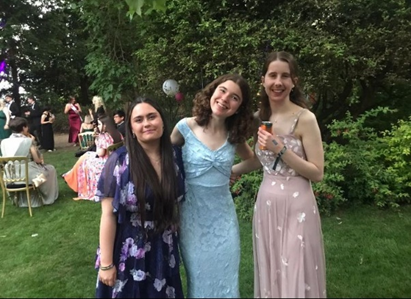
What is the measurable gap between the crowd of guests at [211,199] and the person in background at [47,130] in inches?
437

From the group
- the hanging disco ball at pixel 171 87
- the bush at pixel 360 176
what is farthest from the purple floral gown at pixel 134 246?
the hanging disco ball at pixel 171 87

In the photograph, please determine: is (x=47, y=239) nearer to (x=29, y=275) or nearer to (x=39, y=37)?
(x=29, y=275)

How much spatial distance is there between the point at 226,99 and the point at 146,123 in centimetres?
46

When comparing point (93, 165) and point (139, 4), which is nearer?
point (139, 4)

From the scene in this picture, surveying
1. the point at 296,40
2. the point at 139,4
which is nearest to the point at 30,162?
the point at 139,4

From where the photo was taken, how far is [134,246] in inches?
81.9

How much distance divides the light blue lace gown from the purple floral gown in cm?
7

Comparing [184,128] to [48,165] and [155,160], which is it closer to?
[155,160]

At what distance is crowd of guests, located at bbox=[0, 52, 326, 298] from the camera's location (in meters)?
2.00

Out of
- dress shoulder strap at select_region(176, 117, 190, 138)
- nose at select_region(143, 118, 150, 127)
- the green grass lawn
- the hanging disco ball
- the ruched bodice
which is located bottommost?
the green grass lawn

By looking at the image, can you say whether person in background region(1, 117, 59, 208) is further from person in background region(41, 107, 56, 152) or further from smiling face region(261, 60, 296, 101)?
person in background region(41, 107, 56, 152)

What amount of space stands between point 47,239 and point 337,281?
363 cm

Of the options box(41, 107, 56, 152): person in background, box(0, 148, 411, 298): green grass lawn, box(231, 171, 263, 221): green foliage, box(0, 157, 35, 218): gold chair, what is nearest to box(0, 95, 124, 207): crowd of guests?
box(0, 157, 35, 218): gold chair

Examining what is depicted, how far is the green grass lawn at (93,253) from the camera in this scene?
3.54 metres
